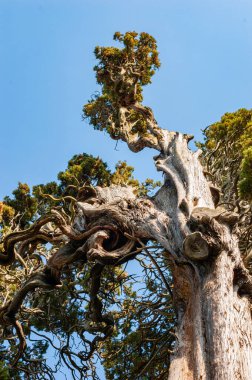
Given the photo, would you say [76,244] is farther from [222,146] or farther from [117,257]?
[222,146]

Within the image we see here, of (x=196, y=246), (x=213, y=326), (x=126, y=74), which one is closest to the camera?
(x=213, y=326)

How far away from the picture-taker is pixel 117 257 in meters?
5.53

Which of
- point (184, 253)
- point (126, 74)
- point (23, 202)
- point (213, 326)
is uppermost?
point (126, 74)

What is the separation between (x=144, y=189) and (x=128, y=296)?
3414mm

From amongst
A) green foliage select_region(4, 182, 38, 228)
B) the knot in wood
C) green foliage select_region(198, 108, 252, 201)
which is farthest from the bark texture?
green foliage select_region(4, 182, 38, 228)

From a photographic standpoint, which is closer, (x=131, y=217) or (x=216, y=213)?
(x=216, y=213)

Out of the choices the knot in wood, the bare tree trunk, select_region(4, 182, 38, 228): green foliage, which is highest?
select_region(4, 182, 38, 228): green foliage

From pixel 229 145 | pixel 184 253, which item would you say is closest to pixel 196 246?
pixel 184 253

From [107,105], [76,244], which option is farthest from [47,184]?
[76,244]

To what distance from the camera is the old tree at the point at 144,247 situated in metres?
4.12

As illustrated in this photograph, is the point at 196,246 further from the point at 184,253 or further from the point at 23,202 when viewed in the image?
the point at 23,202

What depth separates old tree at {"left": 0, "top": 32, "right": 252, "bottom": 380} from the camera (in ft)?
13.5

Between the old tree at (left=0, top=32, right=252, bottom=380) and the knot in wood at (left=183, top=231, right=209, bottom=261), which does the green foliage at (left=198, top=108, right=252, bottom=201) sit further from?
the knot in wood at (left=183, top=231, right=209, bottom=261)

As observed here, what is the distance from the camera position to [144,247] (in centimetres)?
508
